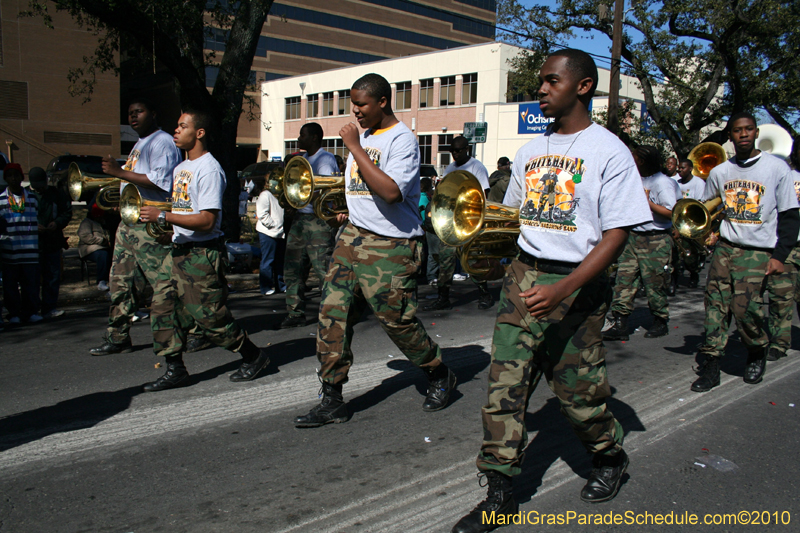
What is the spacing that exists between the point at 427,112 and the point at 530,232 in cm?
4358

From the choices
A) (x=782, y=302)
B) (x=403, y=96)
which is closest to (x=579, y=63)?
(x=782, y=302)

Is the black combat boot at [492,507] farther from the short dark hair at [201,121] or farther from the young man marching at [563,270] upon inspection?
the short dark hair at [201,121]

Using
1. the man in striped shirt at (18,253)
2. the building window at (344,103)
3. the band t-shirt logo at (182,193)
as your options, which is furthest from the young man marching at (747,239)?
the building window at (344,103)

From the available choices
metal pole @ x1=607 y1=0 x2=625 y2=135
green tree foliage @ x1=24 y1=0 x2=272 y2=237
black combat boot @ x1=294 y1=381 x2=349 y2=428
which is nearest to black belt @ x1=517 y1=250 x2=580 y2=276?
black combat boot @ x1=294 y1=381 x2=349 y2=428

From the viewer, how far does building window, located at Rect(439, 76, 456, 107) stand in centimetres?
4322

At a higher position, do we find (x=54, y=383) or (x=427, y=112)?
(x=427, y=112)

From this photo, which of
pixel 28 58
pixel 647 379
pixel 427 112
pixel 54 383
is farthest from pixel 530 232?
pixel 427 112

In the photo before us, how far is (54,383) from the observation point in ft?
16.5

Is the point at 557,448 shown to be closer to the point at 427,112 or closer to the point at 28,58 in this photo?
the point at 28,58

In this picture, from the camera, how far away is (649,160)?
6.86 metres

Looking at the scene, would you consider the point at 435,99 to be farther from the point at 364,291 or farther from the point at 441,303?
the point at 364,291

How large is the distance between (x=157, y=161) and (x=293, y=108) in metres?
53.2

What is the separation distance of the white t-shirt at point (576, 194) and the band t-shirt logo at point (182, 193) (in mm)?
2713

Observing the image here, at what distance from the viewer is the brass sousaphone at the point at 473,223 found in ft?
10.5
